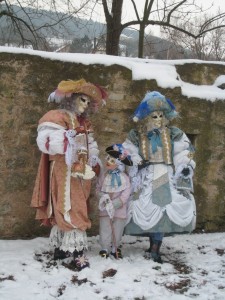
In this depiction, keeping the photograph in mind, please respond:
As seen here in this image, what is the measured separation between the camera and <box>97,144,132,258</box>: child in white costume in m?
3.93

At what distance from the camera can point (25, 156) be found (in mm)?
4395

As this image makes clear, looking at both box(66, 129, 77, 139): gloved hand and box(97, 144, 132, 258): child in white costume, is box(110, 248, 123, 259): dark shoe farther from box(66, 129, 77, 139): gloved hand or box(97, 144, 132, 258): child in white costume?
box(66, 129, 77, 139): gloved hand

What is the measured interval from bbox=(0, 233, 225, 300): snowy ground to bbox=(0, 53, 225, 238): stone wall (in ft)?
1.47

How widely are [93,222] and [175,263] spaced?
1.08m

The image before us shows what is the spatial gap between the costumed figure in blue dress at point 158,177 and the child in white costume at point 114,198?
0.07 metres

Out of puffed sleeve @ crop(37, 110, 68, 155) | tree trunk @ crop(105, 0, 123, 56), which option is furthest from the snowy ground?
tree trunk @ crop(105, 0, 123, 56)

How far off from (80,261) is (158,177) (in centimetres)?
100

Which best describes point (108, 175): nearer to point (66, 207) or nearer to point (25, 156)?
point (66, 207)

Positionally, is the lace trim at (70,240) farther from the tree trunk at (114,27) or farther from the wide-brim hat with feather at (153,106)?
the tree trunk at (114,27)

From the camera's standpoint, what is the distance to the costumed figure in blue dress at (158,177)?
3.83 metres

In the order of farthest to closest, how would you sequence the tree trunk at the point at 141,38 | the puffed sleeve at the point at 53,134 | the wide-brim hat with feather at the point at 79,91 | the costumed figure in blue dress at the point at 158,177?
the tree trunk at the point at 141,38, the costumed figure in blue dress at the point at 158,177, the wide-brim hat with feather at the point at 79,91, the puffed sleeve at the point at 53,134

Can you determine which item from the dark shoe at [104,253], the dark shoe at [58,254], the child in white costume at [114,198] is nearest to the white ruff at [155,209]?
the child in white costume at [114,198]

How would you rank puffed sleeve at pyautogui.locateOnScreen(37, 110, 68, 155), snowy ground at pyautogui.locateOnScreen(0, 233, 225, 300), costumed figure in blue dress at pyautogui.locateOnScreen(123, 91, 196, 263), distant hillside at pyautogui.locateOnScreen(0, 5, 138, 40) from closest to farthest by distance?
snowy ground at pyautogui.locateOnScreen(0, 233, 225, 300) < puffed sleeve at pyautogui.locateOnScreen(37, 110, 68, 155) < costumed figure in blue dress at pyautogui.locateOnScreen(123, 91, 196, 263) < distant hillside at pyautogui.locateOnScreen(0, 5, 138, 40)

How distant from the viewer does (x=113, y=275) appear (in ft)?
11.6
